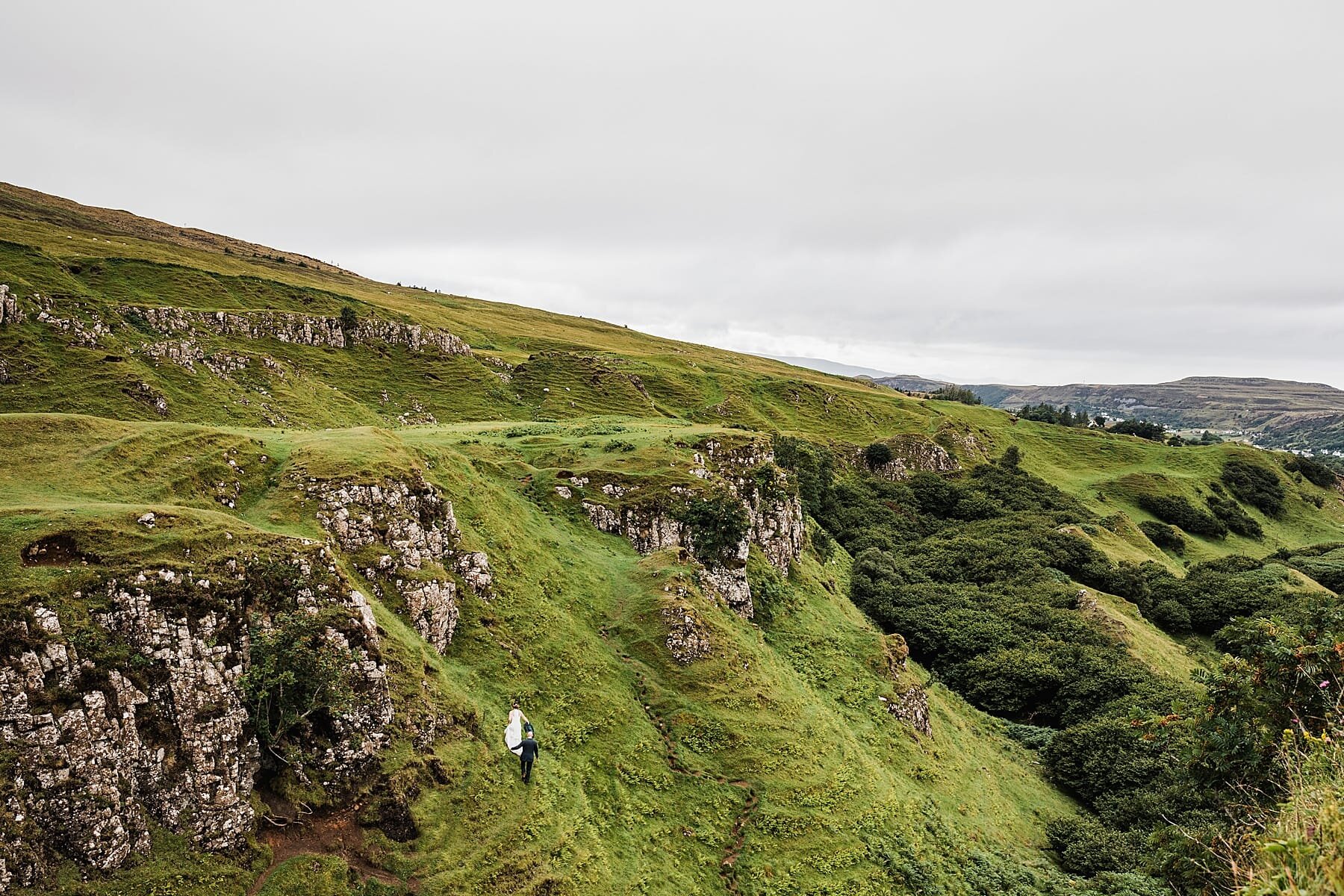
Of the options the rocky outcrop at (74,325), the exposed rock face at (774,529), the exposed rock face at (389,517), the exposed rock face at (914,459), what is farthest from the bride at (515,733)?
the exposed rock face at (914,459)

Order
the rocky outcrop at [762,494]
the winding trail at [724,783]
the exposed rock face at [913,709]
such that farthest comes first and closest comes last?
the rocky outcrop at [762,494], the exposed rock face at [913,709], the winding trail at [724,783]

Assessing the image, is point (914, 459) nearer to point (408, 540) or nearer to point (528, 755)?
point (408, 540)

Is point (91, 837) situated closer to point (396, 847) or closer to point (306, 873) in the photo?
point (306, 873)

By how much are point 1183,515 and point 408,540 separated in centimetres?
13104

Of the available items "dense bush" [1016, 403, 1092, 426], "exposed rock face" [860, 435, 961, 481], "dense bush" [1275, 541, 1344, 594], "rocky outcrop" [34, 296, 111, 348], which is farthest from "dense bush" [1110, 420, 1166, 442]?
"rocky outcrop" [34, 296, 111, 348]

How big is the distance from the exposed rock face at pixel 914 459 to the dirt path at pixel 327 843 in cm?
9803

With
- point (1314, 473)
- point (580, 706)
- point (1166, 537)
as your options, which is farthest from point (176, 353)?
point (1314, 473)

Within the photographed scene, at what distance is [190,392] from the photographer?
51.5m

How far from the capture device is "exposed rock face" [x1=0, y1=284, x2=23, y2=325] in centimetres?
4856

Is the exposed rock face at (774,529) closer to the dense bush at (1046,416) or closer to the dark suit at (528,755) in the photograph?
the dark suit at (528,755)

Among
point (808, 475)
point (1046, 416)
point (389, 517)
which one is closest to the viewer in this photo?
point (389, 517)

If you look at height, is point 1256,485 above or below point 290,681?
above

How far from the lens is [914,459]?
108 metres

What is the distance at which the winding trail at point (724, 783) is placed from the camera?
70.3 feet
